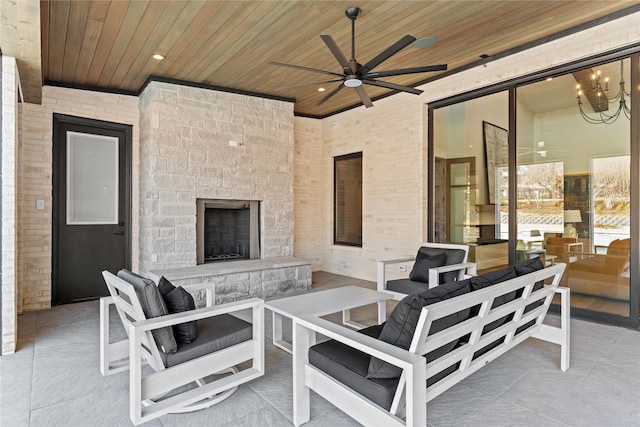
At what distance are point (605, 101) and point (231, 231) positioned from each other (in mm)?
5185

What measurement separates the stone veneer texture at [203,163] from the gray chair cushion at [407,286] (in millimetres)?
2435

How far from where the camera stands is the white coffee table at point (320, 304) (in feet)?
9.96

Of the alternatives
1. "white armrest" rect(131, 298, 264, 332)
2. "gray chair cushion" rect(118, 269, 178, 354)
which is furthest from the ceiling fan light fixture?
"gray chair cushion" rect(118, 269, 178, 354)

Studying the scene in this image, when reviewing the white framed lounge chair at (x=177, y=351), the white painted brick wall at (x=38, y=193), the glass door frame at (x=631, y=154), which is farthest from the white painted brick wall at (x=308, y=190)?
the white framed lounge chair at (x=177, y=351)

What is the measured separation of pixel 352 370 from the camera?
6.15 feet

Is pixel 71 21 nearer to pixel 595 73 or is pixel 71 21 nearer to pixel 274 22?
pixel 274 22

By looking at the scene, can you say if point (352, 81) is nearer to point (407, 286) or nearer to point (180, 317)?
point (407, 286)

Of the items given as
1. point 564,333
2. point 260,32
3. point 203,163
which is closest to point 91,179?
point 203,163

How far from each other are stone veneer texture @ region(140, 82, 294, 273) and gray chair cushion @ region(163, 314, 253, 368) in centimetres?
276

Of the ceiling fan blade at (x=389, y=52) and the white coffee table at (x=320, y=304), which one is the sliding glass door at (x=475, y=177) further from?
the ceiling fan blade at (x=389, y=52)

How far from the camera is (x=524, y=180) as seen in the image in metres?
4.55

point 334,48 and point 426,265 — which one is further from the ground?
point 334,48

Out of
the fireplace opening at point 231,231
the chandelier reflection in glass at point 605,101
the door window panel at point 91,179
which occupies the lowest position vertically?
the fireplace opening at point 231,231

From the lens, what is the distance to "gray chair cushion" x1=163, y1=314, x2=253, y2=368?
2.18m
